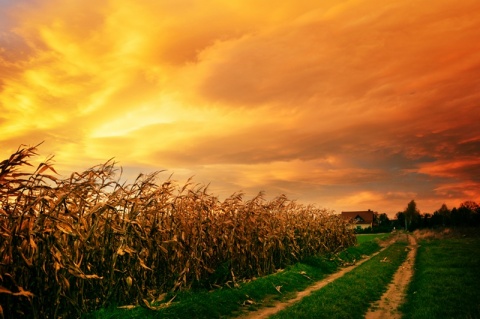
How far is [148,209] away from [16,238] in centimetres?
465

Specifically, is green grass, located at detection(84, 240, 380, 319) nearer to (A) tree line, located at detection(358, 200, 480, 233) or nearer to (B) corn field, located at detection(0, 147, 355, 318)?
(B) corn field, located at detection(0, 147, 355, 318)

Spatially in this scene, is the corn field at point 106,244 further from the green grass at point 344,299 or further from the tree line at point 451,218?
the tree line at point 451,218

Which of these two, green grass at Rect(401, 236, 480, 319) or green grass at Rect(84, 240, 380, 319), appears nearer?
green grass at Rect(84, 240, 380, 319)

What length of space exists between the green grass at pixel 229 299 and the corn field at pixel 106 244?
0.43 m

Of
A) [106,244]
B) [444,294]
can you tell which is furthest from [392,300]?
[106,244]

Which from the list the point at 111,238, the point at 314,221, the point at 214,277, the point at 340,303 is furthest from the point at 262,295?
the point at 314,221

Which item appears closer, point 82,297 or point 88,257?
point 82,297

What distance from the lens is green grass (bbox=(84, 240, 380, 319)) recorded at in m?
10.1

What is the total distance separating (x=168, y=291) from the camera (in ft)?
41.3

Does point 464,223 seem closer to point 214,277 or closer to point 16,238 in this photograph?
point 214,277

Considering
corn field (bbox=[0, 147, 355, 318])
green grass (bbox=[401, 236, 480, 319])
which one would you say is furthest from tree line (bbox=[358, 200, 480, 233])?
corn field (bbox=[0, 147, 355, 318])

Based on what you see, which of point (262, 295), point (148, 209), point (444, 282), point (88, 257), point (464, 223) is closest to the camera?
point (88, 257)

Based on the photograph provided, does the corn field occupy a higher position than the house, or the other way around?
the house

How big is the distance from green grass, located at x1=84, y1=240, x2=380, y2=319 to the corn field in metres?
0.43
